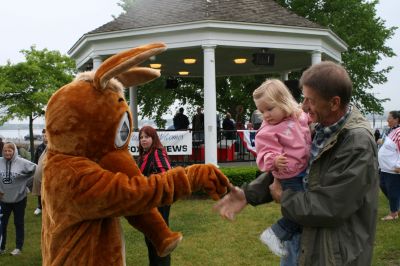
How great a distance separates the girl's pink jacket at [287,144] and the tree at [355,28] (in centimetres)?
2550

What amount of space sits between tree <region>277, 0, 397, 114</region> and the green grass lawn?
750 inches

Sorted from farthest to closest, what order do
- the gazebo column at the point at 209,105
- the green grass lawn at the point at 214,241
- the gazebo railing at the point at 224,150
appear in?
the gazebo railing at the point at 224,150
the gazebo column at the point at 209,105
the green grass lawn at the point at 214,241

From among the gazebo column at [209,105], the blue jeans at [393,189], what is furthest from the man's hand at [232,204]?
the gazebo column at [209,105]

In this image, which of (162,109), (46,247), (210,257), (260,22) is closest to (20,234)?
(210,257)

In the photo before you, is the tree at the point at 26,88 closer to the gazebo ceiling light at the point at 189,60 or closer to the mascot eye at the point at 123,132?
the gazebo ceiling light at the point at 189,60

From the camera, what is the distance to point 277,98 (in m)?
2.68

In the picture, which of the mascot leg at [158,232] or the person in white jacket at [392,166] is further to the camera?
the person in white jacket at [392,166]

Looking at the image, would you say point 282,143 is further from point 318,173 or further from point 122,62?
point 122,62

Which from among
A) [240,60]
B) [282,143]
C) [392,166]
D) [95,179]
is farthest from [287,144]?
[240,60]

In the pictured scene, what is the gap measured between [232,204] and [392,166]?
6735mm

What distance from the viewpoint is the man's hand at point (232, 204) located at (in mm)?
2795

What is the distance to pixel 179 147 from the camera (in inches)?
491

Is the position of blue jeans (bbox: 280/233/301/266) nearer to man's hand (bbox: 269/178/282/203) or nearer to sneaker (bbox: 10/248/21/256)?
man's hand (bbox: 269/178/282/203)

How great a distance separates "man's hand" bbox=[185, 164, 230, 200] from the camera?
102 inches
